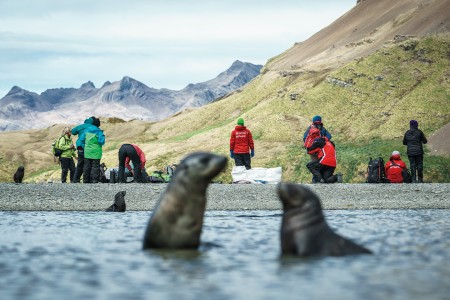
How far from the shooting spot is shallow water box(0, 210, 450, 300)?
6863 mm

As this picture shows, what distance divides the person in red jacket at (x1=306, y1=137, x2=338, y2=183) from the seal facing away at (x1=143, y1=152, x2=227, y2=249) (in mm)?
13892

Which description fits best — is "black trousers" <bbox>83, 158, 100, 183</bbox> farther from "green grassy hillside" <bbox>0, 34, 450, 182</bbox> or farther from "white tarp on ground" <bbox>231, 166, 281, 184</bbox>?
"green grassy hillside" <bbox>0, 34, 450, 182</bbox>

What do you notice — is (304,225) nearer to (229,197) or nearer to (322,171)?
(229,197)

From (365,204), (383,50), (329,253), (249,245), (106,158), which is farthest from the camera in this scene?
(383,50)

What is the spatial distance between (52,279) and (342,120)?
139 feet

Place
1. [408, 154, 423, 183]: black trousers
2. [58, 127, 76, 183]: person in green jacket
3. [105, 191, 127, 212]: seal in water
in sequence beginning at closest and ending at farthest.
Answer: [105, 191, 127, 212]: seal in water, [58, 127, 76, 183]: person in green jacket, [408, 154, 423, 183]: black trousers

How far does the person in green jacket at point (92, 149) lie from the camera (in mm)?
23641

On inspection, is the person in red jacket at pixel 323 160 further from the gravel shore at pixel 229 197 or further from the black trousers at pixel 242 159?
the black trousers at pixel 242 159

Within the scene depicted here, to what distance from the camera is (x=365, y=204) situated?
1883 centimetres

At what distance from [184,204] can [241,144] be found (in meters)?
15.6

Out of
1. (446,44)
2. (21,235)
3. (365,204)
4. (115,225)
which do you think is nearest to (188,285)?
(21,235)

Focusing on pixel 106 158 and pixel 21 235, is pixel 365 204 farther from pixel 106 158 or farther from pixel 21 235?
pixel 106 158

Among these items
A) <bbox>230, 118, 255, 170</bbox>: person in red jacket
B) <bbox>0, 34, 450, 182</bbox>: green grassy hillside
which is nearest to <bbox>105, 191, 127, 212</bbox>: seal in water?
<bbox>230, 118, 255, 170</bbox>: person in red jacket

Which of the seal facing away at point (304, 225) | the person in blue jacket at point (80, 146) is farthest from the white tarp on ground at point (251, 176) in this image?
the seal facing away at point (304, 225)
